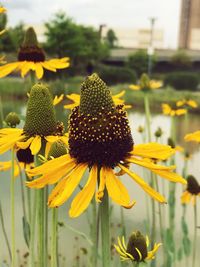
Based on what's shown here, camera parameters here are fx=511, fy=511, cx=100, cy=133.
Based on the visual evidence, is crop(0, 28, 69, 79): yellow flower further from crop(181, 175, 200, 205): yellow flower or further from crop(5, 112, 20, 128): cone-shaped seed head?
crop(181, 175, 200, 205): yellow flower

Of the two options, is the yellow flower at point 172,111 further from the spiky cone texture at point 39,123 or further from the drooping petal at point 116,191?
→ the drooping petal at point 116,191

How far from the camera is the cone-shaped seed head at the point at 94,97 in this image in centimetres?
52

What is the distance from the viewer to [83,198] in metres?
0.47

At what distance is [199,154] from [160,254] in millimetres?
1366

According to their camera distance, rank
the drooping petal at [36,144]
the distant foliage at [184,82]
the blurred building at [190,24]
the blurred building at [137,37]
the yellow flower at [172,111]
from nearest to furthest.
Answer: the drooping petal at [36,144] < the yellow flower at [172,111] < the distant foliage at [184,82] < the blurred building at [190,24] < the blurred building at [137,37]

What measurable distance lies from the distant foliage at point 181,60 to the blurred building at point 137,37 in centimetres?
1573

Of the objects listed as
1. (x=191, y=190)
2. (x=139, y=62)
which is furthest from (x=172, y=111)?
(x=139, y=62)

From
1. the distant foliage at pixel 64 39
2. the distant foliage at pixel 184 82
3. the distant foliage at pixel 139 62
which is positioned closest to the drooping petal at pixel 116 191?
the distant foliage at pixel 184 82

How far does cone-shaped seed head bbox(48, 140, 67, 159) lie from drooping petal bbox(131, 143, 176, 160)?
141 millimetres

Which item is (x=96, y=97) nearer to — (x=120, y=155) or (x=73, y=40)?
(x=120, y=155)

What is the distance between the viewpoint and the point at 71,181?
1.60ft

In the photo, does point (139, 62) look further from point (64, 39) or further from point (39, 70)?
point (39, 70)

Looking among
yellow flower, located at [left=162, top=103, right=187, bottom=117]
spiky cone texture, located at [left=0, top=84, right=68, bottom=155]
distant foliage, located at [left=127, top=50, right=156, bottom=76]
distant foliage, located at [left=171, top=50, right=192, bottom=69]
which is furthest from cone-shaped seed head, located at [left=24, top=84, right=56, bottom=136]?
distant foliage, located at [left=171, top=50, right=192, bottom=69]

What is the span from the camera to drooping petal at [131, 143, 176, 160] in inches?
20.7
